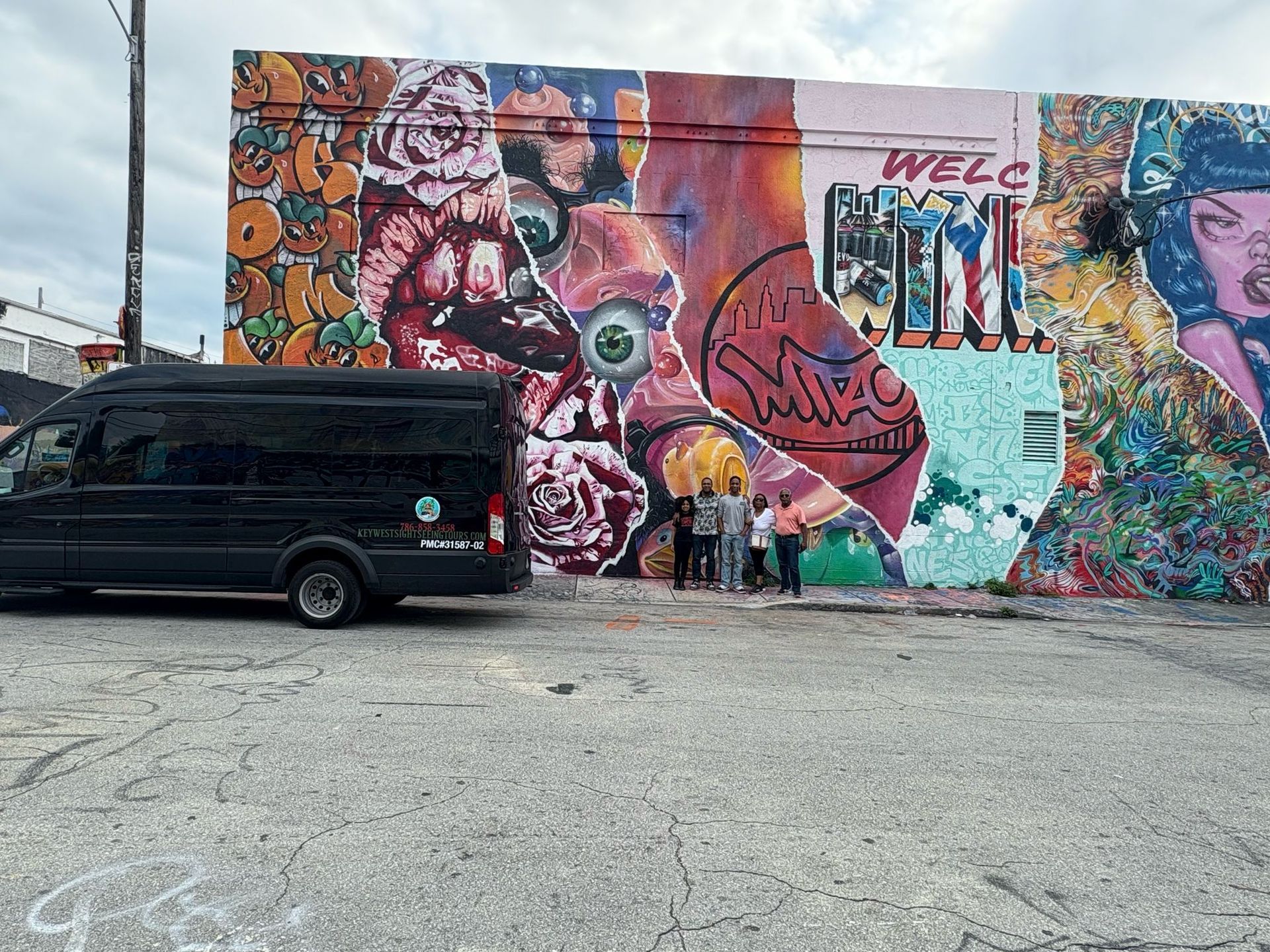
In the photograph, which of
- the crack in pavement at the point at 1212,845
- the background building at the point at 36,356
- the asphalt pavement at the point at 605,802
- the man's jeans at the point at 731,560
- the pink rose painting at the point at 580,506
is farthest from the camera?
the background building at the point at 36,356

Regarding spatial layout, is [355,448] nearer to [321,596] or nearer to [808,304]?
[321,596]

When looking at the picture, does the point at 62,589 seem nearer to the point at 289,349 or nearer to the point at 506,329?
the point at 289,349

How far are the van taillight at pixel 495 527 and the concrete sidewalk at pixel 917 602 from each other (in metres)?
2.99

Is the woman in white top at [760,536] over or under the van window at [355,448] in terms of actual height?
under

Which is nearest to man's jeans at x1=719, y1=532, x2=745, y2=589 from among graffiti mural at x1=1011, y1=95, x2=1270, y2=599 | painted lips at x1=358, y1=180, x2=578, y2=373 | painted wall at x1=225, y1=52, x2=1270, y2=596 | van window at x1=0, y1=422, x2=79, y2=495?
painted wall at x1=225, y1=52, x2=1270, y2=596

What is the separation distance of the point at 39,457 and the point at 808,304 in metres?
10.8

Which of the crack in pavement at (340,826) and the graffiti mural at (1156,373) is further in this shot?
the graffiti mural at (1156,373)

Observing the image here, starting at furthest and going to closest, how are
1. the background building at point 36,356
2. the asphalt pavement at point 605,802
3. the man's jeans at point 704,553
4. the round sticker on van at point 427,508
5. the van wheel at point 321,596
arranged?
the background building at point 36,356 → the man's jeans at point 704,553 → the round sticker on van at point 427,508 → the van wheel at point 321,596 → the asphalt pavement at point 605,802

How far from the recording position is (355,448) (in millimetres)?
8961

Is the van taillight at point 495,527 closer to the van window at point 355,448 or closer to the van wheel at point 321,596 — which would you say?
the van window at point 355,448

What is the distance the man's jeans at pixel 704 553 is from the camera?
44.5 ft

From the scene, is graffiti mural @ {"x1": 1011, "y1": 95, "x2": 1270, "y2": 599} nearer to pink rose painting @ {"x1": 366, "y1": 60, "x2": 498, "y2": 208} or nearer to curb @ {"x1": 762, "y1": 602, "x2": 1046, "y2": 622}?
curb @ {"x1": 762, "y1": 602, "x2": 1046, "y2": 622}

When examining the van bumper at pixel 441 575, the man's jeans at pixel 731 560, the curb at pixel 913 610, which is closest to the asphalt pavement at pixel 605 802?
the van bumper at pixel 441 575

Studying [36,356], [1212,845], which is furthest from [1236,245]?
[36,356]
